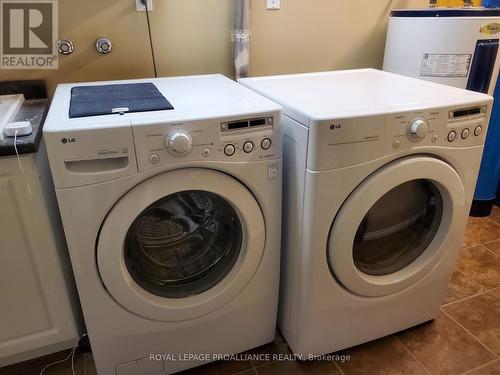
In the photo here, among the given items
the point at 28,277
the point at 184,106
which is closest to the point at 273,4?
the point at 184,106

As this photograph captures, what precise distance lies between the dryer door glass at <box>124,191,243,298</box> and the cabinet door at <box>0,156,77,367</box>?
0.28 metres

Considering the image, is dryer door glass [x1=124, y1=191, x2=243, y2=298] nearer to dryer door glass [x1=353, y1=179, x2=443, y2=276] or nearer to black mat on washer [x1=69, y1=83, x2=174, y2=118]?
black mat on washer [x1=69, y1=83, x2=174, y2=118]

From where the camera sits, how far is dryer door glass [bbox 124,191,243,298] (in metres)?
1.21

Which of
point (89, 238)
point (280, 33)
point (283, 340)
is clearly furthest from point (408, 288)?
point (280, 33)

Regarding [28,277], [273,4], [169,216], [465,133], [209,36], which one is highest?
[273,4]

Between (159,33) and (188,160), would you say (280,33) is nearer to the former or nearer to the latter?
(159,33)

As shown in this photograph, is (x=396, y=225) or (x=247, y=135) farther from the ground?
(x=247, y=135)

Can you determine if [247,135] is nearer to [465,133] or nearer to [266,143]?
[266,143]

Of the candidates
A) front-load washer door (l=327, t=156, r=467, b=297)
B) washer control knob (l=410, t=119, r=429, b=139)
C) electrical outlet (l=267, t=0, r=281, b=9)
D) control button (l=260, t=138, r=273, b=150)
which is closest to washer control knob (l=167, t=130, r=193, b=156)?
control button (l=260, t=138, r=273, b=150)

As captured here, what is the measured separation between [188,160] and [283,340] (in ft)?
2.80

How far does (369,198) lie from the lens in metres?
1.17

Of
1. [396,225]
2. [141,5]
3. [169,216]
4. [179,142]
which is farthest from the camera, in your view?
[141,5]

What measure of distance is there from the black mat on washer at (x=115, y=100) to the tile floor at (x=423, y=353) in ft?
2.97

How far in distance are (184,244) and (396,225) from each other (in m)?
0.72
